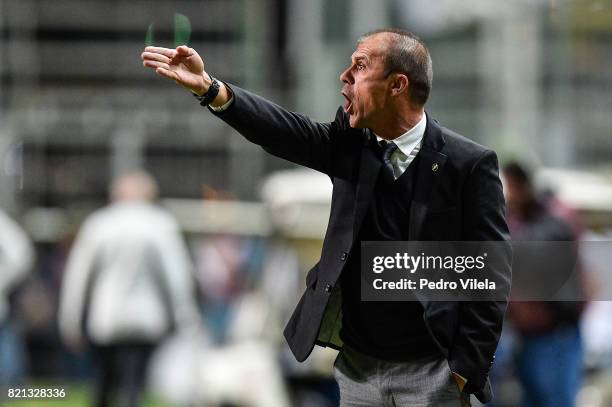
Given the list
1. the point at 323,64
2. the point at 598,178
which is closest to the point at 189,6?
the point at 323,64

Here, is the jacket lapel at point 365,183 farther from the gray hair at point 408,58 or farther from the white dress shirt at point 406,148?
the gray hair at point 408,58

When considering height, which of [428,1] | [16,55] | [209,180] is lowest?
Result: [209,180]

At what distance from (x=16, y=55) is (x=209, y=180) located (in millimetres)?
3810

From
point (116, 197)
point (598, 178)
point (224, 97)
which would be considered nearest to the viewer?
point (224, 97)

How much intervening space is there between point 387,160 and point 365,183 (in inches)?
4.6

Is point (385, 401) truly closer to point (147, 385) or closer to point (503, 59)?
point (147, 385)

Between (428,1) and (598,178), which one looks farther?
(598,178)

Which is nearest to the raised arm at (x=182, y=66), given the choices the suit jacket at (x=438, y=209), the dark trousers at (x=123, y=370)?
the suit jacket at (x=438, y=209)

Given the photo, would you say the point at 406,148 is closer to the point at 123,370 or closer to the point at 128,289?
the point at 128,289

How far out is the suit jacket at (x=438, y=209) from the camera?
16.4 feet

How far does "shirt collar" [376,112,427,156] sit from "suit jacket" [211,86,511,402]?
0.08 feet

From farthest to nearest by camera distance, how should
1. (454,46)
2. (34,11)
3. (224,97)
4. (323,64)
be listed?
1. (34,11)
2. (323,64)
3. (454,46)
4. (224,97)

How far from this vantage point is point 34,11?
967 inches

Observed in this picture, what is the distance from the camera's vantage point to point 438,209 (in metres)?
5.00
